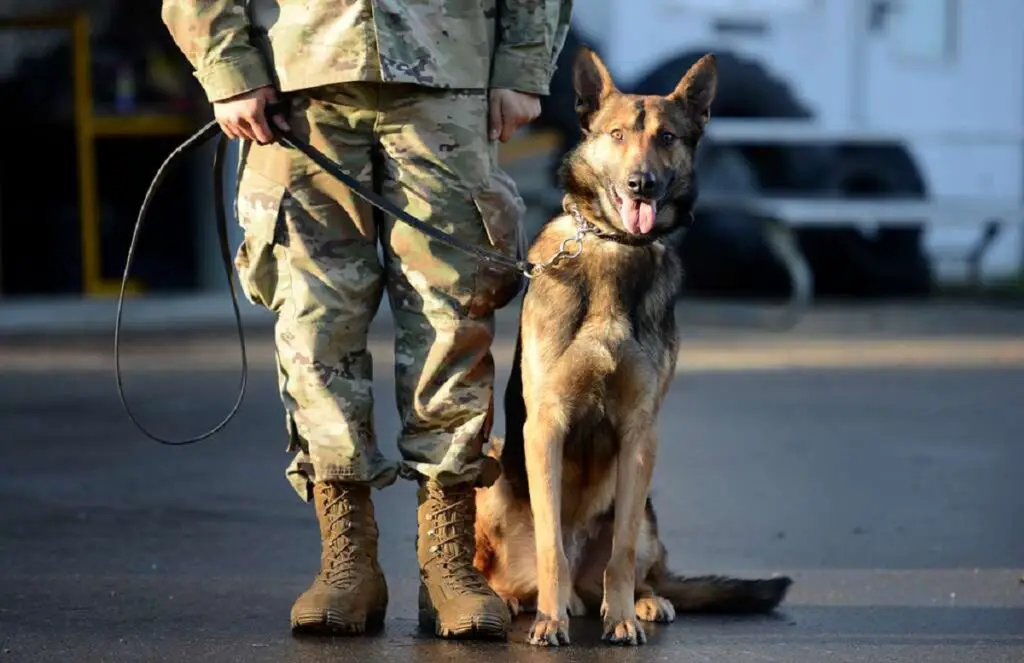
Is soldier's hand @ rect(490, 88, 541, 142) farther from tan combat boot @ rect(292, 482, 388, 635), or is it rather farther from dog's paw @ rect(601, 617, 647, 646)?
dog's paw @ rect(601, 617, 647, 646)

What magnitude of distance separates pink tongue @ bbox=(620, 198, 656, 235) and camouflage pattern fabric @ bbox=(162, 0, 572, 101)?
1.18ft

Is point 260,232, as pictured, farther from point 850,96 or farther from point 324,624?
point 850,96

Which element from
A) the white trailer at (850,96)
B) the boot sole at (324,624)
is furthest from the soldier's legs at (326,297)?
the white trailer at (850,96)

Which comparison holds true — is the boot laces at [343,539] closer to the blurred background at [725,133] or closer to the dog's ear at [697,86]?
the dog's ear at [697,86]

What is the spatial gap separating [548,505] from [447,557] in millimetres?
286

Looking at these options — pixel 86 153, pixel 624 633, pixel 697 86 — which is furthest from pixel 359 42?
pixel 86 153

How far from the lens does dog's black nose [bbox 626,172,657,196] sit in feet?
13.7

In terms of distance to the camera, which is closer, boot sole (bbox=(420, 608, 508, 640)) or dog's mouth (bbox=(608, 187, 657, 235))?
boot sole (bbox=(420, 608, 508, 640))

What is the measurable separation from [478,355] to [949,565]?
171cm

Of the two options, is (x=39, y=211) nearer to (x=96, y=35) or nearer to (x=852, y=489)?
(x=96, y=35)

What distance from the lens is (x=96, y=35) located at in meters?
12.8

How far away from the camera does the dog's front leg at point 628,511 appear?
4.16 m

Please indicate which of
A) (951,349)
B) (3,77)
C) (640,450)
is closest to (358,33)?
(640,450)

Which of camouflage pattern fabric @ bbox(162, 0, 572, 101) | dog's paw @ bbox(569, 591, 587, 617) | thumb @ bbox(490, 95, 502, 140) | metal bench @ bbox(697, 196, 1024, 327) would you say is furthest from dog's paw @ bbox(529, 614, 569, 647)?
metal bench @ bbox(697, 196, 1024, 327)
